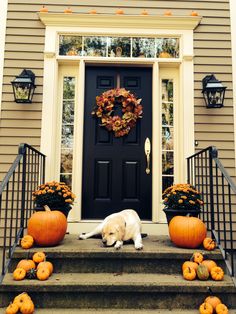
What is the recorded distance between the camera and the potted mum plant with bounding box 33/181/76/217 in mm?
3148

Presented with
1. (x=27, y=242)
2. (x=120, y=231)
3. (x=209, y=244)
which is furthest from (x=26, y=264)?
(x=209, y=244)

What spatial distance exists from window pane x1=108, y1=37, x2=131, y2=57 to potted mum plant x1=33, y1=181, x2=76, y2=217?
2.02 m

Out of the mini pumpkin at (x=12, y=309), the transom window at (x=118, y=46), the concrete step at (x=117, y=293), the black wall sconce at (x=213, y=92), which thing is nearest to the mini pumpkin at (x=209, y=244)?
the concrete step at (x=117, y=293)

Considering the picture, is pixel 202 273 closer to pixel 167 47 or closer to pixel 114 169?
pixel 114 169

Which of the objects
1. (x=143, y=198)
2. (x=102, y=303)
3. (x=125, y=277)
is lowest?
(x=102, y=303)

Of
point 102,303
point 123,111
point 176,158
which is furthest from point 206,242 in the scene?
point 123,111

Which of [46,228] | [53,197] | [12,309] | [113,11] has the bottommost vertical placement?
[12,309]

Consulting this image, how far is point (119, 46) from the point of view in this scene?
4.21 metres

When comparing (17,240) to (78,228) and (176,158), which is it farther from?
(176,158)

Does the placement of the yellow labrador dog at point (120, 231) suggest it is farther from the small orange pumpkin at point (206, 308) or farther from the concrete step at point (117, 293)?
the small orange pumpkin at point (206, 308)

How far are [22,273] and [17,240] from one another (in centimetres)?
42

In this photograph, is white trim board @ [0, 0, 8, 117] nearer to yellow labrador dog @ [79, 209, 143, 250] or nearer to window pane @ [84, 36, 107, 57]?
window pane @ [84, 36, 107, 57]

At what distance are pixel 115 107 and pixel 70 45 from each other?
1.05 meters

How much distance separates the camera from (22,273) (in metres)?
2.57
